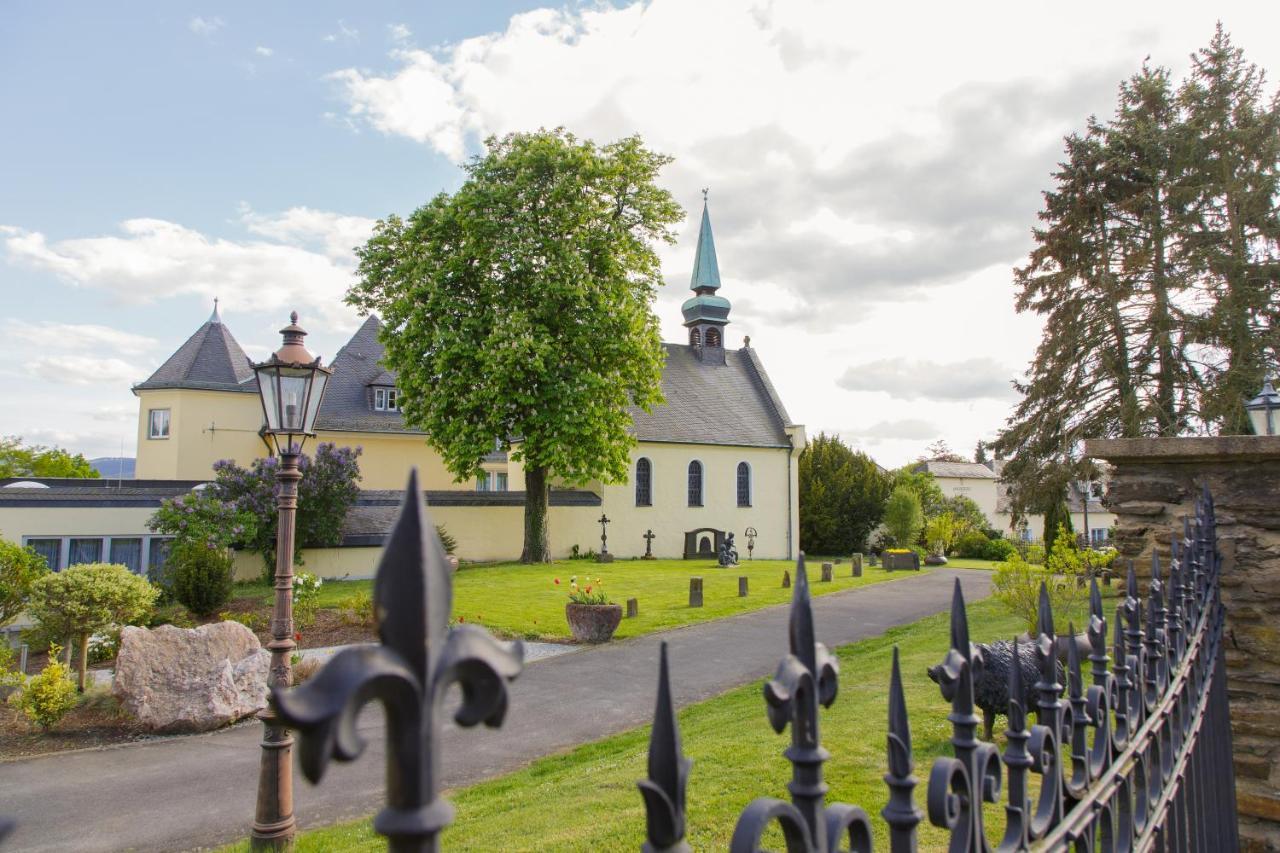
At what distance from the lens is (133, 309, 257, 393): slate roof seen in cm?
3197

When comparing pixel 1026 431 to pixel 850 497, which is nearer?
pixel 1026 431

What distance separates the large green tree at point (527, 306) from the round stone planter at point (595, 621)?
941 centimetres

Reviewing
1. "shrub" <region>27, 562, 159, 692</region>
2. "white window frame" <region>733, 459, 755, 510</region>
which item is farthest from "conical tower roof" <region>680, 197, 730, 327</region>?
"shrub" <region>27, 562, 159, 692</region>

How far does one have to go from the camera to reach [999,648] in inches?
273

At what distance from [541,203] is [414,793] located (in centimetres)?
2553

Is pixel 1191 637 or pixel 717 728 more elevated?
pixel 1191 637

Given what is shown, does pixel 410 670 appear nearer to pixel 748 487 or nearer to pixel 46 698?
pixel 46 698

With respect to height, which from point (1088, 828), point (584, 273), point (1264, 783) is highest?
point (584, 273)

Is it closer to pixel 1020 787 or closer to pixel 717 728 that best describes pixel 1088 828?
pixel 1020 787

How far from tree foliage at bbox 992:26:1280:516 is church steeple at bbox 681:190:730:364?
17046 millimetres

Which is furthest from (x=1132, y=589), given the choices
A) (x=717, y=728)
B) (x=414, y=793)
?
(x=717, y=728)

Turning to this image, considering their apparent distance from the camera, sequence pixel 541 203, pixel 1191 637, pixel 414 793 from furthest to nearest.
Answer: pixel 541 203 → pixel 1191 637 → pixel 414 793

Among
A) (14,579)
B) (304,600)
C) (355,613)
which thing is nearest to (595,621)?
(355,613)

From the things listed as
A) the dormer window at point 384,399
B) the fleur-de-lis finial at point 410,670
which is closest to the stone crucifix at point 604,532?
the dormer window at point 384,399
